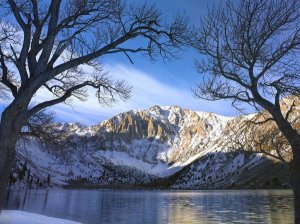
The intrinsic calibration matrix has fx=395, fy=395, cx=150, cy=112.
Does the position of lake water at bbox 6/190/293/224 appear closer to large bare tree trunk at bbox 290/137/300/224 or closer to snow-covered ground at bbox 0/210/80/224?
snow-covered ground at bbox 0/210/80/224

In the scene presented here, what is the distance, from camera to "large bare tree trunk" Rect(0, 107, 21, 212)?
12758 mm

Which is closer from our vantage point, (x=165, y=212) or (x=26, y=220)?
(x=26, y=220)

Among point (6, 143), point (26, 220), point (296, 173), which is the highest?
point (6, 143)

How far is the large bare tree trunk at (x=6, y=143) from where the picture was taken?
1276cm

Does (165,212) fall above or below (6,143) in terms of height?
below

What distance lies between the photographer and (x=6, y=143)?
12.9 metres

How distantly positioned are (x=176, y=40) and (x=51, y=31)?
499 cm

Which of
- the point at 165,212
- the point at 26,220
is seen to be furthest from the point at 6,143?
the point at 165,212

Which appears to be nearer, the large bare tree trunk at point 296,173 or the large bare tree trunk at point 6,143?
the large bare tree trunk at point 6,143

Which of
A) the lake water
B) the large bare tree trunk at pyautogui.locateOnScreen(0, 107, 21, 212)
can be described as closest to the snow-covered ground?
the large bare tree trunk at pyautogui.locateOnScreen(0, 107, 21, 212)

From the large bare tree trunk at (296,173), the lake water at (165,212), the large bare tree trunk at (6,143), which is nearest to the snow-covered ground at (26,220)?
the large bare tree trunk at (6,143)

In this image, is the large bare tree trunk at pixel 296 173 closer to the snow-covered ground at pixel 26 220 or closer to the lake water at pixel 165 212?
the snow-covered ground at pixel 26 220

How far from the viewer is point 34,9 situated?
1495 centimetres

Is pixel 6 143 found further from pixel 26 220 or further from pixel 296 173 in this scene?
pixel 26 220
